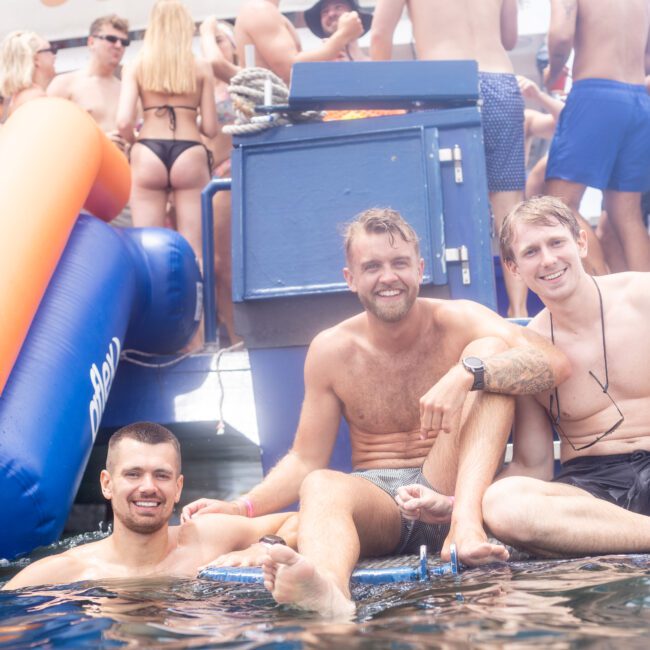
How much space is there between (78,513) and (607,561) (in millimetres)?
3157

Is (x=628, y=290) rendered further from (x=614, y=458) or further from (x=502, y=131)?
(x=502, y=131)

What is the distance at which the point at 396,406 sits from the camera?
3.12m

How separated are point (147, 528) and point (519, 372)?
1.29 metres

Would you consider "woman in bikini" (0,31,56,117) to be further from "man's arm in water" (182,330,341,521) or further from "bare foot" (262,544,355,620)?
"bare foot" (262,544,355,620)

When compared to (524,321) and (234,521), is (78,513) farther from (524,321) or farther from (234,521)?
(524,321)

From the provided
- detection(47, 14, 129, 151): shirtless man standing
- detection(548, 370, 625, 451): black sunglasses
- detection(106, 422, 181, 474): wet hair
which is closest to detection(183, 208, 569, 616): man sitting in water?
detection(548, 370, 625, 451): black sunglasses

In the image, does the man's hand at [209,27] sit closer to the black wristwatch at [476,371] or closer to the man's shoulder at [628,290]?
the man's shoulder at [628,290]

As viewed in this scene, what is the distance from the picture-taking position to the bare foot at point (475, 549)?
7.61ft

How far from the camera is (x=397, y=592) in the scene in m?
2.24

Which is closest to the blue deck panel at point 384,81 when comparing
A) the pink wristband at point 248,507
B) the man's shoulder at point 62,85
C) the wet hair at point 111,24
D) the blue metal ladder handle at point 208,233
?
the blue metal ladder handle at point 208,233

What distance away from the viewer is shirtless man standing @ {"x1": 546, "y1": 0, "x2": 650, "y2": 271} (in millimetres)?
4523

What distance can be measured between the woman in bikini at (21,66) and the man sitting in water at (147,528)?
11.3 ft

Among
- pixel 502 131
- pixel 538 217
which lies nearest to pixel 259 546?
pixel 538 217

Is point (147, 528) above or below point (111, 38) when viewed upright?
below
